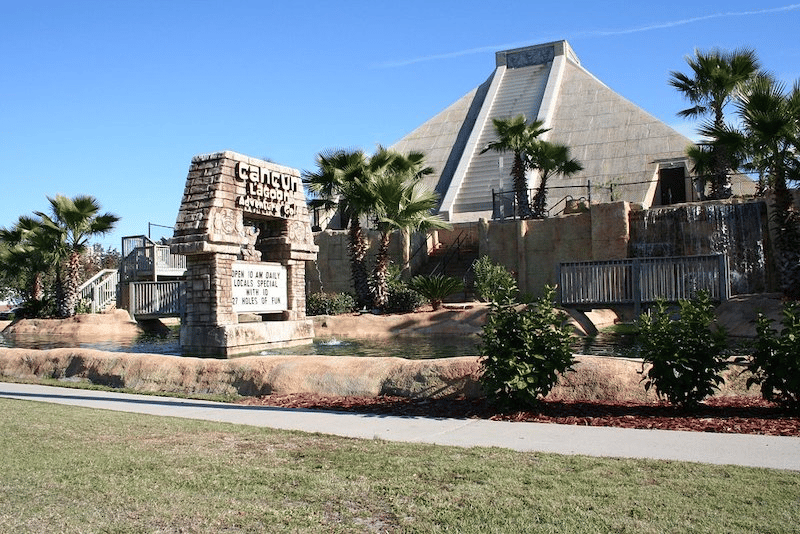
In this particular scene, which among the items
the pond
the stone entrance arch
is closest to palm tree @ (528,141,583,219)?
the pond

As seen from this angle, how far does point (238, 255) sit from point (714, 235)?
16.9 meters

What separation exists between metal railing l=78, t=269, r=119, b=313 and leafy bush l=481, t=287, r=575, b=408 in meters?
28.8

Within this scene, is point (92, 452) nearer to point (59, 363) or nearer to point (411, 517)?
point (411, 517)

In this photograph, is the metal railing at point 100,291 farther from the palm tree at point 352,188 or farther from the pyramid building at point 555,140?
the pyramid building at point 555,140

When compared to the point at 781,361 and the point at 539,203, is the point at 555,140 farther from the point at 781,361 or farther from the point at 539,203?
the point at 781,361

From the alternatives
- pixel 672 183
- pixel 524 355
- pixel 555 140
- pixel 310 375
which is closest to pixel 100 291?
pixel 555 140

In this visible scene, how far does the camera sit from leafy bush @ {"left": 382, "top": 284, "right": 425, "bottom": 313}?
24.8 metres

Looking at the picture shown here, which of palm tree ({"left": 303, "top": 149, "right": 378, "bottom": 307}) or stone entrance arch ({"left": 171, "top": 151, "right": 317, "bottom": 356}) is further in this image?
palm tree ({"left": 303, "top": 149, "right": 378, "bottom": 307})

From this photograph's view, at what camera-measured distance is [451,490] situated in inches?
193

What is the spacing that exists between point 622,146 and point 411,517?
1526 inches

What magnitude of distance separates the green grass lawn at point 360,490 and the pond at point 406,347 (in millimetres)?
9563

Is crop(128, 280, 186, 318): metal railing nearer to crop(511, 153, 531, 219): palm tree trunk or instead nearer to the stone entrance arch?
the stone entrance arch

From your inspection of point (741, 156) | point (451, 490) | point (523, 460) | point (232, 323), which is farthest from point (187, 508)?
point (741, 156)

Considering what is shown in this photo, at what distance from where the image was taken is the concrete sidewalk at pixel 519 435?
19.8 ft
